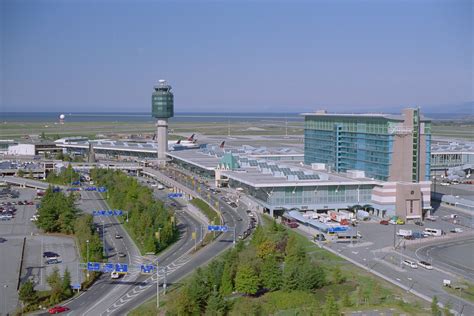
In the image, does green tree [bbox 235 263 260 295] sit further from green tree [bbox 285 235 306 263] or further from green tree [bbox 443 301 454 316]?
green tree [bbox 443 301 454 316]

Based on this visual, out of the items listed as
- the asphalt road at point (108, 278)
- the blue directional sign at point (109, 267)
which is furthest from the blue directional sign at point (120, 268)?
the asphalt road at point (108, 278)

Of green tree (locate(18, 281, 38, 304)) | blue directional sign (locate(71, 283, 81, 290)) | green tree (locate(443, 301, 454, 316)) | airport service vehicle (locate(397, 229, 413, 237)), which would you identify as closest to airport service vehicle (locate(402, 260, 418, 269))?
airport service vehicle (locate(397, 229, 413, 237))

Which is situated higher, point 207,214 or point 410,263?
point 207,214

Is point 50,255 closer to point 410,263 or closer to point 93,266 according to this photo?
point 93,266

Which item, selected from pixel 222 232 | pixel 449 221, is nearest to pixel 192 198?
pixel 222 232

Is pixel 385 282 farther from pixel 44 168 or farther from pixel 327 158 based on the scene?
pixel 44 168

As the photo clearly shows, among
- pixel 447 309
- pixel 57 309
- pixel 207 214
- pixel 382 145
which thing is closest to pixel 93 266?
pixel 57 309
